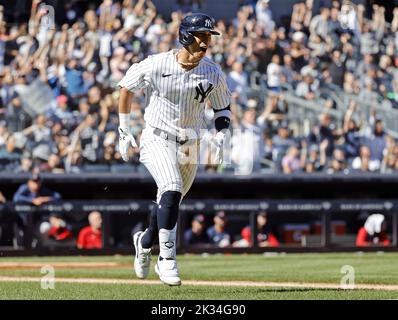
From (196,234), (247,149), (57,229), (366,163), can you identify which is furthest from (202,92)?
(366,163)

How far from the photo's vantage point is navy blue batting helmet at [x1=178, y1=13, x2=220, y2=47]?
8391mm

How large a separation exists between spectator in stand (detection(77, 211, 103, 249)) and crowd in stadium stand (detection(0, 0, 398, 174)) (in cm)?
107

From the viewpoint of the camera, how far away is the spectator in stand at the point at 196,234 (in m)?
16.4

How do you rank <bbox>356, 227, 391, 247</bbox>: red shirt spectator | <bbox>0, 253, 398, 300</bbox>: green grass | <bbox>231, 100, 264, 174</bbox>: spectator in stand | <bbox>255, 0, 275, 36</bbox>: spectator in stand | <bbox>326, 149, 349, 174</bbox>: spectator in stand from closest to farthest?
<bbox>0, 253, 398, 300</bbox>: green grass
<bbox>356, 227, 391, 247</bbox>: red shirt spectator
<bbox>231, 100, 264, 174</bbox>: spectator in stand
<bbox>326, 149, 349, 174</bbox>: spectator in stand
<bbox>255, 0, 275, 36</bbox>: spectator in stand

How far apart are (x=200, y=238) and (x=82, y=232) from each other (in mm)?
1798

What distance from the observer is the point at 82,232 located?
16.3m

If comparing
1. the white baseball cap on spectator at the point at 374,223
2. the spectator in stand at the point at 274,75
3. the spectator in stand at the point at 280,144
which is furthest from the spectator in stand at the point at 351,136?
the white baseball cap on spectator at the point at 374,223

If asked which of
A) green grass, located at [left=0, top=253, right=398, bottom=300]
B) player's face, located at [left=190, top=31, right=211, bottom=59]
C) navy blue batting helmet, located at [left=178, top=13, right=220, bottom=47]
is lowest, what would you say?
green grass, located at [left=0, top=253, right=398, bottom=300]

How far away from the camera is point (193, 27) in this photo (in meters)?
8.40

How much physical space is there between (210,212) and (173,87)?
833 centimetres

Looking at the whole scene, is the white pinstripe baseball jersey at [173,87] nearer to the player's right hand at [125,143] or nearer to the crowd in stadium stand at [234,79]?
the player's right hand at [125,143]

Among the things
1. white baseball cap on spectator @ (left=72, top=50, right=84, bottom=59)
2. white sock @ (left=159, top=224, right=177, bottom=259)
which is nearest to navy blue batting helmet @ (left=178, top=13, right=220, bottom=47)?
white sock @ (left=159, top=224, right=177, bottom=259)

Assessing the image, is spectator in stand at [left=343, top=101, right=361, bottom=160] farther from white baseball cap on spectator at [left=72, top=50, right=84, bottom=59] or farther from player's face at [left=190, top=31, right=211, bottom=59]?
player's face at [left=190, top=31, right=211, bottom=59]

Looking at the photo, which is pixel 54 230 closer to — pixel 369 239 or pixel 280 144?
pixel 280 144
